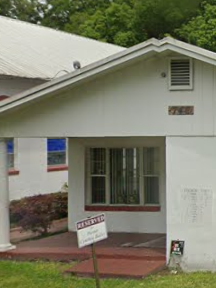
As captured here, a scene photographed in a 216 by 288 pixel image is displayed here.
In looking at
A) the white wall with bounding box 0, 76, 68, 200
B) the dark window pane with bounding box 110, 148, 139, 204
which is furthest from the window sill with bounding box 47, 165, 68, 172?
the dark window pane with bounding box 110, 148, 139, 204

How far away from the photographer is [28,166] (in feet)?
64.8

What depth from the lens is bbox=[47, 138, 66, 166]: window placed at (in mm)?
21078

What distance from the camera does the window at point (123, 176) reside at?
47.2 ft

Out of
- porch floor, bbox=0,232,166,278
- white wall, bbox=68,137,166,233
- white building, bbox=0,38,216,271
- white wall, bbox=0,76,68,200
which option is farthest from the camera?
white wall, bbox=0,76,68,200

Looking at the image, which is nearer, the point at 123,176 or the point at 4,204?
the point at 4,204

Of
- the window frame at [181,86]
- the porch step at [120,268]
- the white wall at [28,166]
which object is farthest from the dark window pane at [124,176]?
the white wall at [28,166]

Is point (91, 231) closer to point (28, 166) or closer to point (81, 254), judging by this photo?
point (81, 254)

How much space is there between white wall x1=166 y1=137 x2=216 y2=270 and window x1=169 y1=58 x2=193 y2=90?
0.92m

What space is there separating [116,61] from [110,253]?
3.60 metres

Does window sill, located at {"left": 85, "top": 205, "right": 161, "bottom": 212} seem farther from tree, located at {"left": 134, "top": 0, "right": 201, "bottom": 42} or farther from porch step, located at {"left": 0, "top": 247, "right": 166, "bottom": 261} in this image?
tree, located at {"left": 134, "top": 0, "right": 201, "bottom": 42}

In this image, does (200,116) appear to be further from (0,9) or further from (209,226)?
(0,9)

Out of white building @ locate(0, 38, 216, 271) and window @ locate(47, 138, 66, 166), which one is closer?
white building @ locate(0, 38, 216, 271)

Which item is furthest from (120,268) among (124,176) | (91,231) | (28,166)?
A: (28,166)

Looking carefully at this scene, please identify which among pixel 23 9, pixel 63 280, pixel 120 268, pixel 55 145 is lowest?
pixel 63 280
